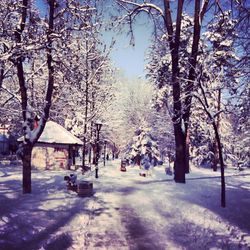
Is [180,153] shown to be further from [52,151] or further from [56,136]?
[56,136]

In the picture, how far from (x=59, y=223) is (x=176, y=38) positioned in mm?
12375

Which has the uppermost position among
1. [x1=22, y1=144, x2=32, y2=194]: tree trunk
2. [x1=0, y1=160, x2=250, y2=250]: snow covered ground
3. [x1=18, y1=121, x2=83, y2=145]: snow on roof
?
[x1=18, y1=121, x2=83, y2=145]: snow on roof

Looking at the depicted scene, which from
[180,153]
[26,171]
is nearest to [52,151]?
[26,171]

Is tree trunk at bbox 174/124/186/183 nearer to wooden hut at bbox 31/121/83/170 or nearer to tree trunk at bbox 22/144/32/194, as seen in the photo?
tree trunk at bbox 22/144/32/194

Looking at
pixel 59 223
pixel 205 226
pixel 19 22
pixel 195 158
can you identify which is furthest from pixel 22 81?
pixel 195 158

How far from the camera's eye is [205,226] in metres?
11.3

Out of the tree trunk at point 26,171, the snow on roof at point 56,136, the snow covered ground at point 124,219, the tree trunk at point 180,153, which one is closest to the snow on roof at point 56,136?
the snow on roof at point 56,136

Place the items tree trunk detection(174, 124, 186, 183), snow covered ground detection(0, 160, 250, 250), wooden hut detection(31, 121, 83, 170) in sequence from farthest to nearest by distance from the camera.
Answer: wooden hut detection(31, 121, 83, 170), tree trunk detection(174, 124, 186, 183), snow covered ground detection(0, 160, 250, 250)

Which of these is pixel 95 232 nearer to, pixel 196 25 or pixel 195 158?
pixel 196 25

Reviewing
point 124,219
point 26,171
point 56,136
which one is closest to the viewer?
point 124,219

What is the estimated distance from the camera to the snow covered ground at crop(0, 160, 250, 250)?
938 centimetres

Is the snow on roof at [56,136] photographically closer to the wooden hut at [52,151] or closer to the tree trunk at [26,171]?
the wooden hut at [52,151]

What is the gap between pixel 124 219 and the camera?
38.6ft

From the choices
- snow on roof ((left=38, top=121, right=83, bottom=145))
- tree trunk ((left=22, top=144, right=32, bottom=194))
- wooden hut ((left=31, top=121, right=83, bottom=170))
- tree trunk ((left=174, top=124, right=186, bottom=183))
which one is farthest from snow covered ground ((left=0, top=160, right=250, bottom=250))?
snow on roof ((left=38, top=121, right=83, bottom=145))
